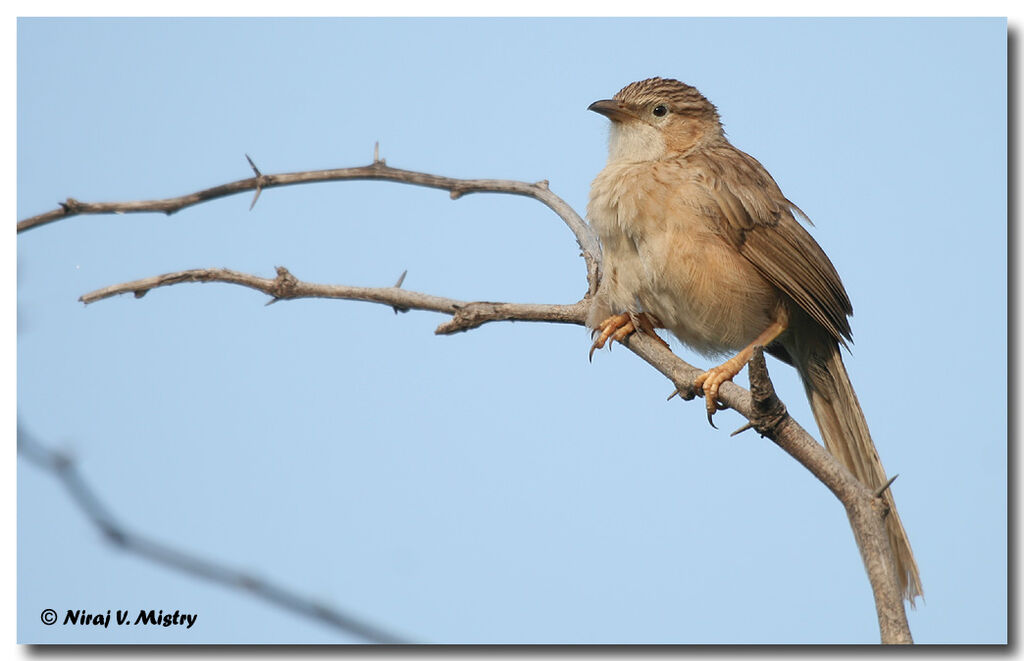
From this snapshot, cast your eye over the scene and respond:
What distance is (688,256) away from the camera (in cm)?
473

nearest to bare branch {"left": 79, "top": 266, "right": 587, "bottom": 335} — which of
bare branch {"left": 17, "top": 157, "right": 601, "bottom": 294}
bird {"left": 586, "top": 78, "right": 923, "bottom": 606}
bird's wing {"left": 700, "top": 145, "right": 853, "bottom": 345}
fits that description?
bare branch {"left": 17, "top": 157, "right": 601, "bottom": 294}

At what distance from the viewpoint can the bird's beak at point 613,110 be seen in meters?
5.37

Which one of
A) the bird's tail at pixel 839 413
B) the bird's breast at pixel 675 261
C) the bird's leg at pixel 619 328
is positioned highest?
the bird's breast at pixel 675 261

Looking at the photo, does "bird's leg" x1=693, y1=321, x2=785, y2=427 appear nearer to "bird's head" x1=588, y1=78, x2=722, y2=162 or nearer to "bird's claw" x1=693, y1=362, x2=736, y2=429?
"bird's claw" x1=693, y1=362, x2=736, y2=429

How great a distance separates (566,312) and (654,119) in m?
1.60

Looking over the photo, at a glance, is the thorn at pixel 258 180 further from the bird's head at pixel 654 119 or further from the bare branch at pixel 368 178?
the bird's head at pixel 654 119

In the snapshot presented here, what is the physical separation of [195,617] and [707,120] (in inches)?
153

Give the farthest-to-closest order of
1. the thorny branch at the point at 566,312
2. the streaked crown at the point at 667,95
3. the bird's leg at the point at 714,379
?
the streaked crown at the point at 667,95 < the bird's leg at the point at 714,379 < the thorny branch at the point at 566,312

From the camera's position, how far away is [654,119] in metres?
5.43

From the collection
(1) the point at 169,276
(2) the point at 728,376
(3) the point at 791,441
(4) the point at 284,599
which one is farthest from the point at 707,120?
(4) the point at 284,599

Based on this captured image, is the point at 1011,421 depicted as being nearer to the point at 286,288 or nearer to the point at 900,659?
the point at 900,659

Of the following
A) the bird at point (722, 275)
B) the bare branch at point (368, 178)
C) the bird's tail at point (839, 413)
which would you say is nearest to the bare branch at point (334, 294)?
the bare branch at point (368, 178)

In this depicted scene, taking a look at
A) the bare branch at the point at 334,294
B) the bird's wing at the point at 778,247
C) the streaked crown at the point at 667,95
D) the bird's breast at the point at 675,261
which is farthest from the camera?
the streaked crown at the point at 667,95

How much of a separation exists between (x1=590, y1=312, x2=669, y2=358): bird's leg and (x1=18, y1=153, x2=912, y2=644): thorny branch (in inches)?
2.2
